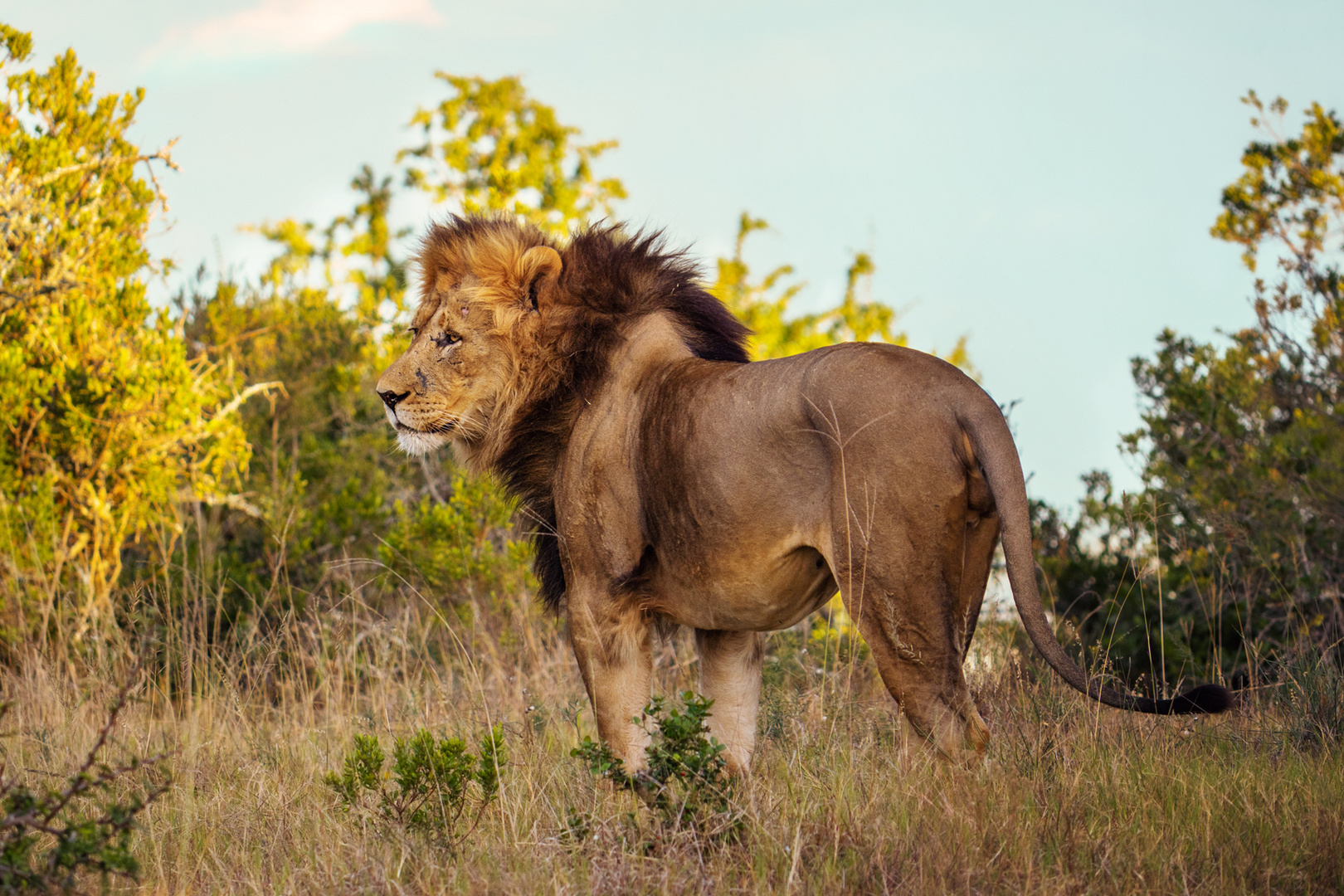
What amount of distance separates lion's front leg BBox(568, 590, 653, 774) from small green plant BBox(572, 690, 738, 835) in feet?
1.03

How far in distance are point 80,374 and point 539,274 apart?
13.9 feet

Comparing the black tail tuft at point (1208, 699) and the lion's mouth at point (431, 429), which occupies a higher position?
the lion's mouth at point (431, 429)

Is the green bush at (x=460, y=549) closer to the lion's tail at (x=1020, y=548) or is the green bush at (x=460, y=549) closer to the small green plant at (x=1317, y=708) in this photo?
the small green plant at (x=1317, y=708)

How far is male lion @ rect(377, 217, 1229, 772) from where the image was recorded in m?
3.40

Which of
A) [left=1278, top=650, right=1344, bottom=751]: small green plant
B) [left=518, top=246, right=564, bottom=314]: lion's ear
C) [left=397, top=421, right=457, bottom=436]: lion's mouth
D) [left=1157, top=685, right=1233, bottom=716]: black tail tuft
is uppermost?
[left=518, top=246, right=564, bottom=314]: lion's ear

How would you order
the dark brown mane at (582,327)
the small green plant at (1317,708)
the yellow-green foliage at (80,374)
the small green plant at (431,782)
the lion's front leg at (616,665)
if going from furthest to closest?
the yellow-green foliage at (80,374) → the small green plant at (1317,708) → the dark brown mane at (582,327) → the lion's front leg at (616,665) → the small green plant at (431,782)

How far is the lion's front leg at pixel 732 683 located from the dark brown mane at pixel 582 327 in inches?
23.7

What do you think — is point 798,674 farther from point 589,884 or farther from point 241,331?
point 241,331

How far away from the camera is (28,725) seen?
5.71 meters

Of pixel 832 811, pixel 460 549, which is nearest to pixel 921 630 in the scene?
pixel 832 811

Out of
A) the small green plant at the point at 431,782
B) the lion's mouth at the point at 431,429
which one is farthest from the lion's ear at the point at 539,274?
the small green plant at the point at 431,782

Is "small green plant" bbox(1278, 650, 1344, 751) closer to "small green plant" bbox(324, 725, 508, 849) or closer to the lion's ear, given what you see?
"small green plant" bbox(324, 725, 508, 849)

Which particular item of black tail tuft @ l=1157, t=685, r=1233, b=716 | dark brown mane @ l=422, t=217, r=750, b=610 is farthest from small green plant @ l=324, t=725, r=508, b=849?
black tail tuft @ l=1157, t=685, r=1233, b=716

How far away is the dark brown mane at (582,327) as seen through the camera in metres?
4.28
